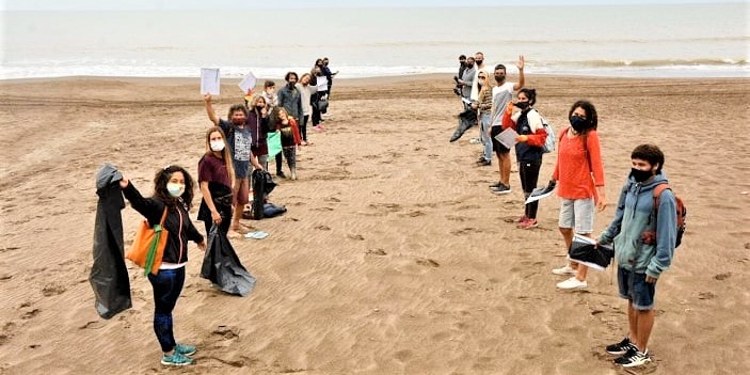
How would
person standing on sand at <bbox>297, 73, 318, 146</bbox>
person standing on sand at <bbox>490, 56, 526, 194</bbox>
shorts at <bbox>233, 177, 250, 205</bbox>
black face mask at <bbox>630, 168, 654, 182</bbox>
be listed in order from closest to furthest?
black face mask at <bbox>630, 168, 654, 182</bbox>
shorts at <bbox>233, 177, 250, 205</bbox>
person standing on sand at <bbox>490, 56, 526, 194</bbox>
person standing on sand at <bbox>297, 73, 318, 146</bbox>

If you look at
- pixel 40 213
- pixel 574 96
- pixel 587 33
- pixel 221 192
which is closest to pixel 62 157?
pixel 40 213

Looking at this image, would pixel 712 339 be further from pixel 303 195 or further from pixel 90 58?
pixel 90 58

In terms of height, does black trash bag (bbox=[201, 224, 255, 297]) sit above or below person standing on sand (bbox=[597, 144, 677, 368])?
below

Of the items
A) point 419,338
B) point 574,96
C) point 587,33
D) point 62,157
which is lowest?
point 419,338

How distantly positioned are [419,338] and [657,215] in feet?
6.86

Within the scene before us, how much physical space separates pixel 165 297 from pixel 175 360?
51 centimetres

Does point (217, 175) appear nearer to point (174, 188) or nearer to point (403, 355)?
point (174, 188)

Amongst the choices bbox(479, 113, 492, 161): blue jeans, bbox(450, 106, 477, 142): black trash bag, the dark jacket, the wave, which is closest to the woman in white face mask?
the dark jacket

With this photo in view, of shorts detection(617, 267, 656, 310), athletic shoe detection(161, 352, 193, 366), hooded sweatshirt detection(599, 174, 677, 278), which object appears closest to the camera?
hooded sweatshirt detection(599, 174, 677, 278)

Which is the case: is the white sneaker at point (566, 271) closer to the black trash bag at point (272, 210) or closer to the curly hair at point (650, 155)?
the curly hair at point (650, 155)

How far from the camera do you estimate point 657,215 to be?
4.48 meters

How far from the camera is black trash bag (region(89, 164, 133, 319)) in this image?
475cm

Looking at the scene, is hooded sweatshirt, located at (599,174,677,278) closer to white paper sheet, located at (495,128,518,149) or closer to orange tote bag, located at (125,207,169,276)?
white paper sheet, located at (495,128,518,149)

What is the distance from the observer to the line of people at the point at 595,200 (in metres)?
4.51
